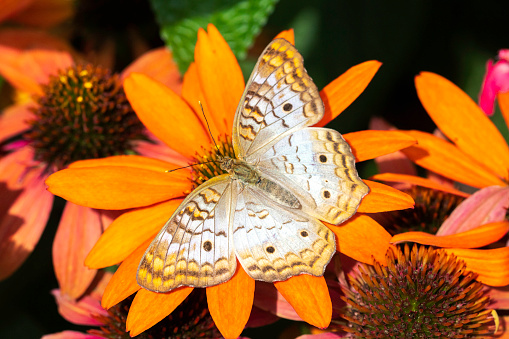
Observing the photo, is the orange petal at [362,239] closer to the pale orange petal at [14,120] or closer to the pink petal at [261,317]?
the pink petal at [261,317]

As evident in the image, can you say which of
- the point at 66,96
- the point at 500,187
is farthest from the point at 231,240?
the point at 66,96

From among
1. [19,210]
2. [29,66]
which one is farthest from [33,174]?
[29,66]

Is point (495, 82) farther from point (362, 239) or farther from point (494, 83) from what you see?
point (362, 239)

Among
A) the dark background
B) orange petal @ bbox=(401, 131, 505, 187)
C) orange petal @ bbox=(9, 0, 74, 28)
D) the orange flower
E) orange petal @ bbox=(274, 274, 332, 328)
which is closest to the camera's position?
orange petal @ bbox=(274, 274, 332, 328)

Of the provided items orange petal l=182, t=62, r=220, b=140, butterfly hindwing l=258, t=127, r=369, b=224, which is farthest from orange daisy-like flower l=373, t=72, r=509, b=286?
orange petal l=182, t=62, r=220, b=140

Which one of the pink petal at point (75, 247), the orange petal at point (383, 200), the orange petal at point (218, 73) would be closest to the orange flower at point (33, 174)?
the pink petal at point (75, 247)

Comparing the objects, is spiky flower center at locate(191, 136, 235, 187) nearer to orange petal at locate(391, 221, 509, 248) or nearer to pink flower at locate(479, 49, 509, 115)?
orange petal at locate(391, 221, 509, 248)
